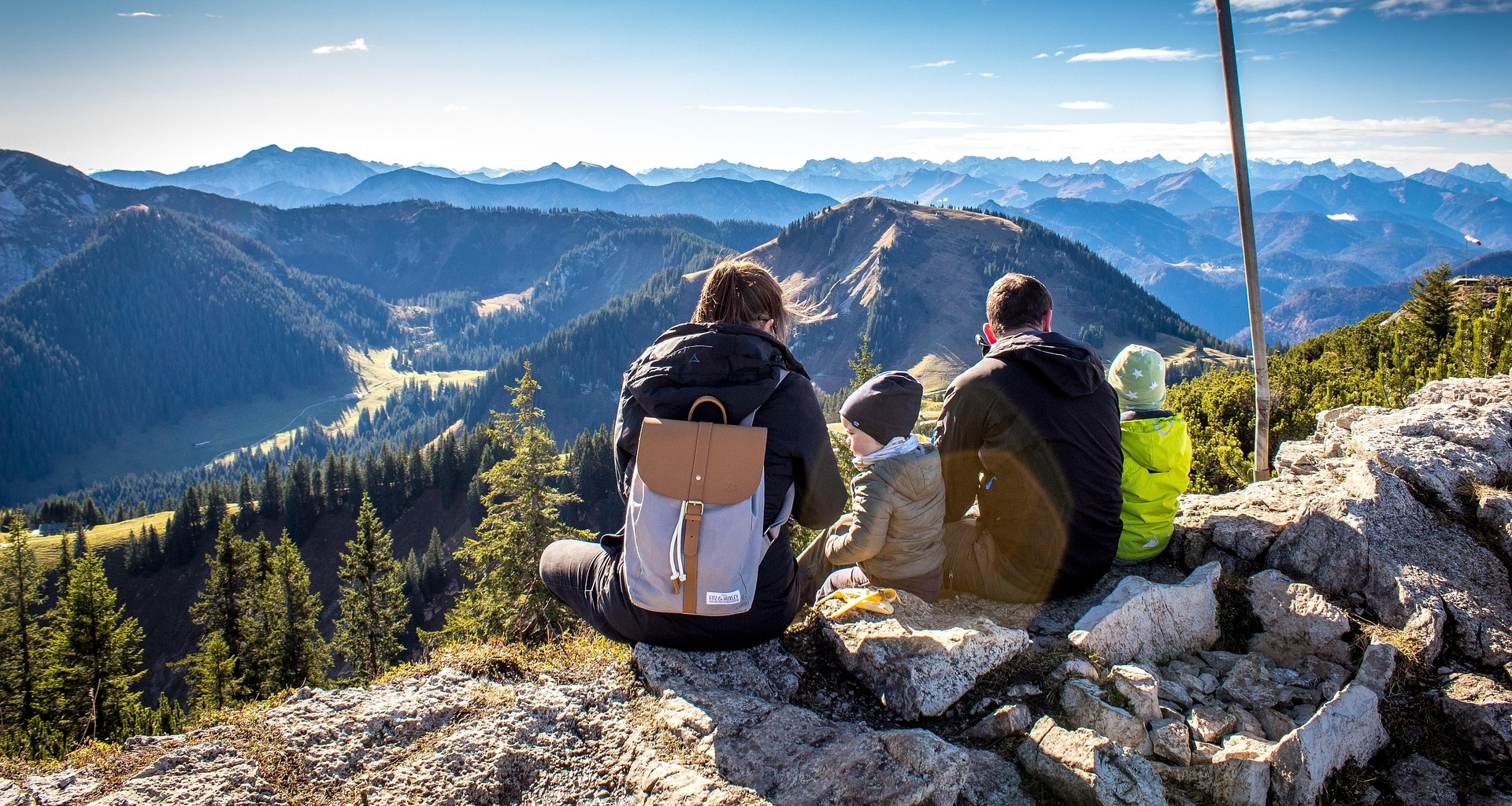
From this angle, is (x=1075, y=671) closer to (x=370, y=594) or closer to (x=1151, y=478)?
(x=1151, y=478)

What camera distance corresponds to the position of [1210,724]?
4.88 meters

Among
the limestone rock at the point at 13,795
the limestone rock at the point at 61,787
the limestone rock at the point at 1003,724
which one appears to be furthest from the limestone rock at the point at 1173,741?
the limestone rock at the point at 13,795

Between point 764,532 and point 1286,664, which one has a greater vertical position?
point 764,532

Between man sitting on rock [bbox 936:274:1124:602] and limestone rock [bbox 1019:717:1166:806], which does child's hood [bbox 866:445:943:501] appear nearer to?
man sitting on rock [bbox 936:274:1124:602]

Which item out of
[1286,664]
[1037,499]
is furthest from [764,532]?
[1286,664]

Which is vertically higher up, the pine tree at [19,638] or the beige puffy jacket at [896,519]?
the beige puffy jacket at [896,519]

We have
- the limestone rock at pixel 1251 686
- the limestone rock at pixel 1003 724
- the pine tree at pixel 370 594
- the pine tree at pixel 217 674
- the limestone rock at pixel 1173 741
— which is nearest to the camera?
the limestone rock at pixel 1173 741

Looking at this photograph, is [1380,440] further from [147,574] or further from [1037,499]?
[147,574]

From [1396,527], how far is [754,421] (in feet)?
21.7

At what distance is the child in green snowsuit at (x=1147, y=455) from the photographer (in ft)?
22.9

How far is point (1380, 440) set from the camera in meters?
8.00

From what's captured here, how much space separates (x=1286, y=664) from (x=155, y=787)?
836 centimetres

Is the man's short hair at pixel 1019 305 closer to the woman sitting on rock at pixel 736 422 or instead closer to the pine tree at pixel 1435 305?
the woman sitting on rock at pixel 736 422

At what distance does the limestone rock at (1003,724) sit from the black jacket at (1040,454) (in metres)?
1.89
